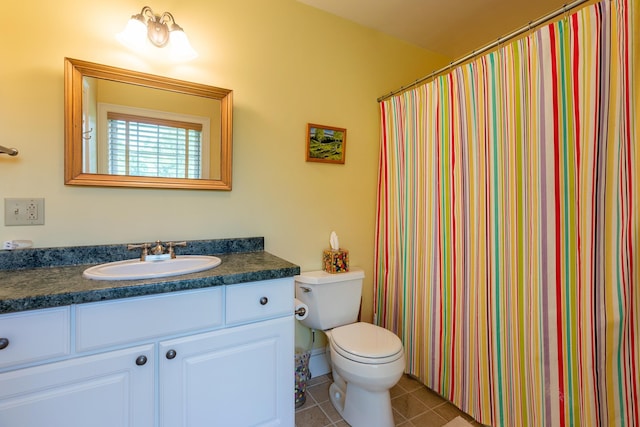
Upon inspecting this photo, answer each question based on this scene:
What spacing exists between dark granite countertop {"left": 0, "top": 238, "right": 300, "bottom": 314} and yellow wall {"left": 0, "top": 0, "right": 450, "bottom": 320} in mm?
68

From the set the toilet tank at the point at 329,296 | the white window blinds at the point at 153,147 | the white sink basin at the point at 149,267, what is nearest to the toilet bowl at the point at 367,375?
the toilet tank at the point at 329,296

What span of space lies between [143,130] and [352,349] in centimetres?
150

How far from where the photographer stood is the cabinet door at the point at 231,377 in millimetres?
1084

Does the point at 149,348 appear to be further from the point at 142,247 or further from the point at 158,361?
the point at 142,247

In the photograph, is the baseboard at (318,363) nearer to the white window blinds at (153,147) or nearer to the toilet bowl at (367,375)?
the toilet bowl at (367,375)

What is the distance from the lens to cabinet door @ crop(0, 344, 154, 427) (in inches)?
34.6

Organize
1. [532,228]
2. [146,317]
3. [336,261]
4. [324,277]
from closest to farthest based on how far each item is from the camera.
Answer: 1. [146,317]
2. [532,228]
3. [324,277]
4. [336,261]

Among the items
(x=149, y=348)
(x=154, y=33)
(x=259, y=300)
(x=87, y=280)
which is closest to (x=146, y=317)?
(x=149, y=348)

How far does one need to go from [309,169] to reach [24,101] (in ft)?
4.52

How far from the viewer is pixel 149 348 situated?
104 cm

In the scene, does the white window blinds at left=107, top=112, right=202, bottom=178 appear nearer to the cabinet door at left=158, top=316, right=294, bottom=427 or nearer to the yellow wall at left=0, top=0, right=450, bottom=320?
the yellow wall at left=0, top=0, right=450, bottom=320

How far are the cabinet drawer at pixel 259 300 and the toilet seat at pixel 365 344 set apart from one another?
15.5 inches

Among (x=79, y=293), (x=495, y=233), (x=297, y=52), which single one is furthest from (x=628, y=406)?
(x=297, y=52)

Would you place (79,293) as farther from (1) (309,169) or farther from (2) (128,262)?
(1) (309,169)
